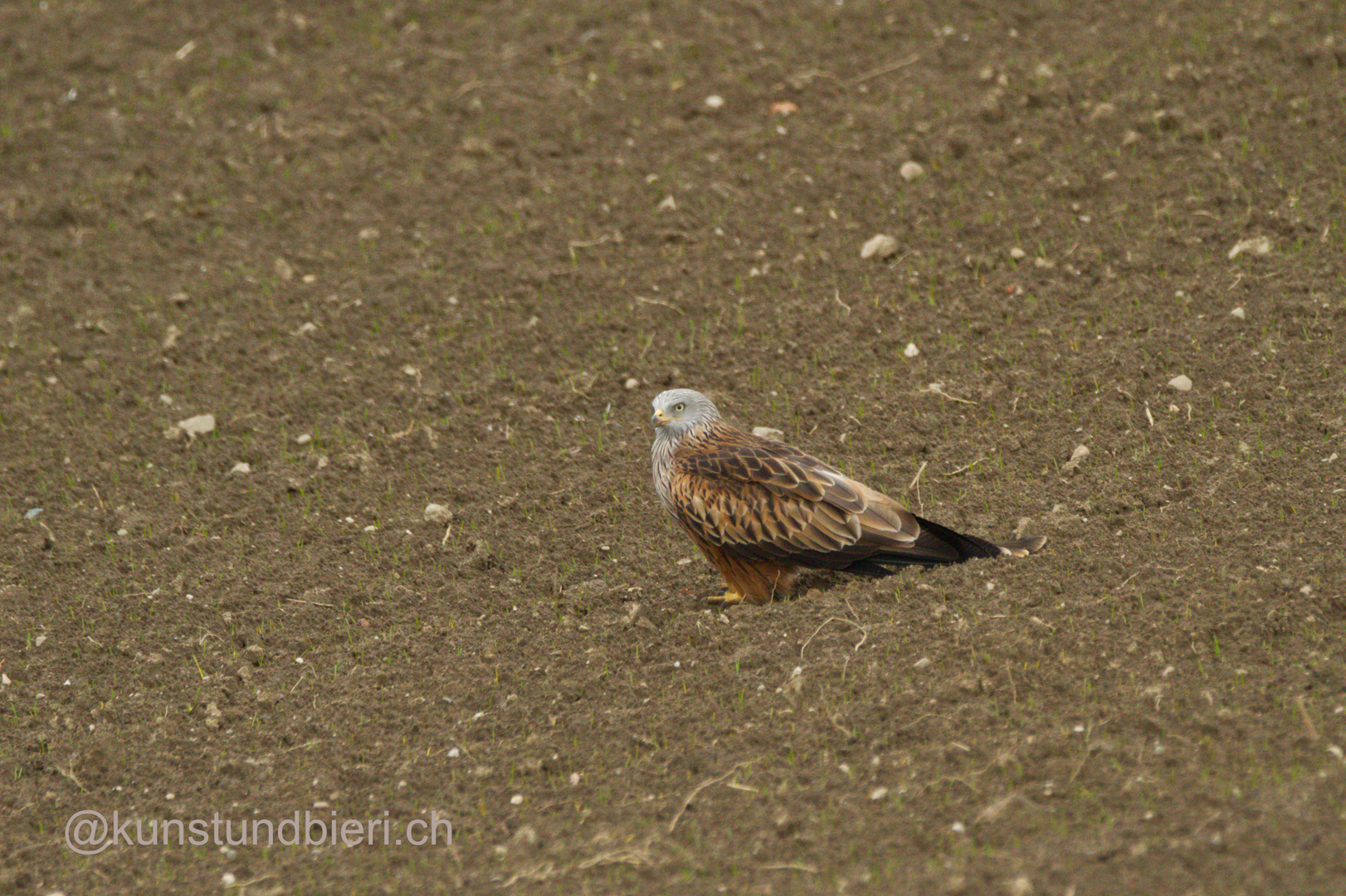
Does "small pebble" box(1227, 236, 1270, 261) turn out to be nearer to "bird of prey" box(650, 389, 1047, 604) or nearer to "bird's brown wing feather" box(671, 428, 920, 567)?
"bird of prey" box(650, 389, 1047, 604)

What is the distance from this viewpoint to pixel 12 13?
11.8 metres

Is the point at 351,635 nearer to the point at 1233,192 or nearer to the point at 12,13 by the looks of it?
the point at 1233,192

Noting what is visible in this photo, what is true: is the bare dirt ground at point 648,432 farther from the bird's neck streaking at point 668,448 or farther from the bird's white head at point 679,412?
the bird's white head at point 679,412

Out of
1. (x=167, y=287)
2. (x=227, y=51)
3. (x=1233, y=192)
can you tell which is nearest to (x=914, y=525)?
(x=1233, y=192)

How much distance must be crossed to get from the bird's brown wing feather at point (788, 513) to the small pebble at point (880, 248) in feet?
8.89

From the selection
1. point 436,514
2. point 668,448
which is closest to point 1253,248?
point 668,448

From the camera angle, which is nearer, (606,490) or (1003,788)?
(1003,788)

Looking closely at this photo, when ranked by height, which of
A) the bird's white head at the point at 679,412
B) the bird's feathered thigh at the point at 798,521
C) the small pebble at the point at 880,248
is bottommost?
the bird's feathered thigh at the point at 798,521

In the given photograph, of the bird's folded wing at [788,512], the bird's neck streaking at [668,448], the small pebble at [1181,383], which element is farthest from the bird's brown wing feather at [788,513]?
the small pebble at [1181,383]

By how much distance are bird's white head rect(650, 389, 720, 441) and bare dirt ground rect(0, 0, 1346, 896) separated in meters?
0.74

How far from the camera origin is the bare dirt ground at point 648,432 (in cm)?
487

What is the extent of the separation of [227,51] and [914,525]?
320 inches

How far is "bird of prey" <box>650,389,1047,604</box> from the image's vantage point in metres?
5.98

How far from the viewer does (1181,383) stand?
7.04m
